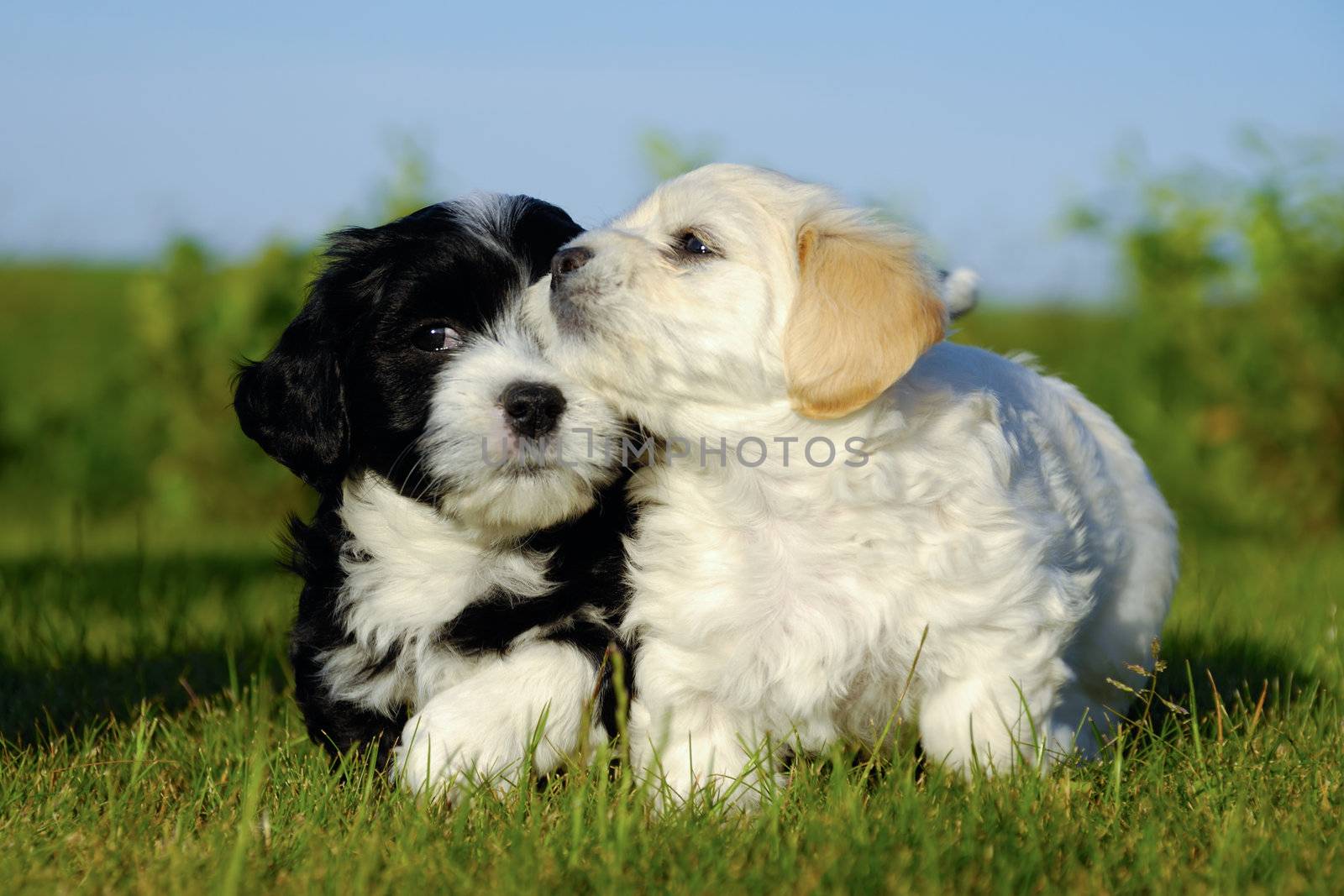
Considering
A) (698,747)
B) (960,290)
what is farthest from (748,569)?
(960,290)

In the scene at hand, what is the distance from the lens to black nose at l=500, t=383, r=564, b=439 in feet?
9.37

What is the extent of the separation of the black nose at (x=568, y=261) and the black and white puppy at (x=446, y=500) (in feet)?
0.65

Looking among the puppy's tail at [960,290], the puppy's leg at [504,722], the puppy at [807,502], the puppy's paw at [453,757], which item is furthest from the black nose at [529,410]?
the puppy's tail at [960,290]

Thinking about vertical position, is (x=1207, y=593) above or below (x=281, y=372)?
below

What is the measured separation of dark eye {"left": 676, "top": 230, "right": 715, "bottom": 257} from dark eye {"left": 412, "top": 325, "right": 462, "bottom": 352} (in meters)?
0.60

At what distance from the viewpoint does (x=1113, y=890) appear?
86.4 inches

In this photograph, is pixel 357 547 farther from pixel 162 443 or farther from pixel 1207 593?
pixel 162 443

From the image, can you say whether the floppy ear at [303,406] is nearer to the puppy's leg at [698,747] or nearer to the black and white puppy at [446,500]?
the black and white puppy at [446,500]

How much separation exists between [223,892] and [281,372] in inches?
60.9

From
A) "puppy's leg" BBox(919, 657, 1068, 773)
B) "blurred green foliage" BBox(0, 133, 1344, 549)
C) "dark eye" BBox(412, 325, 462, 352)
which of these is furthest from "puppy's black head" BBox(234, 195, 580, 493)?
"blurred green foliage" BBox(0, 133, 1344, 549)

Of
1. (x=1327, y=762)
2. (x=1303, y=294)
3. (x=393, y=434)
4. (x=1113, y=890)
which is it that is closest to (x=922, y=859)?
(x=1113, y=890)

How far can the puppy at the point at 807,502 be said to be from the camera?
2.78 metres

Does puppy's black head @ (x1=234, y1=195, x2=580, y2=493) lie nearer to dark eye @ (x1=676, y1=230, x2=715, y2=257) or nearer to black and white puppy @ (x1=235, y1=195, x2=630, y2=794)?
black and white puppy @ (x1=235, y1=195, x2=630, y2=794)

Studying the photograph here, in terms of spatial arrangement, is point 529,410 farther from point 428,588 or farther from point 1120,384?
point 1120,384
